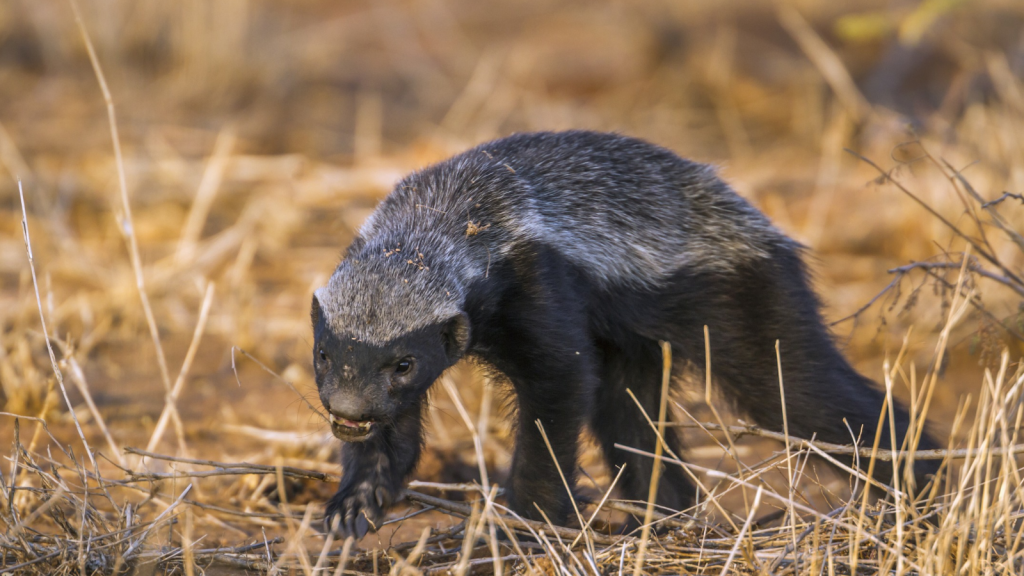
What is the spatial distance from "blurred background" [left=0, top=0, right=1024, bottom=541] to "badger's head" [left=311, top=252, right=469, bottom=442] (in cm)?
140

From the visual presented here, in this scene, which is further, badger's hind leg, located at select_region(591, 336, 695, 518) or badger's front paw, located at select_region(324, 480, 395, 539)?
badger's hind leg, located at select_region(591, 336, 695, 518)

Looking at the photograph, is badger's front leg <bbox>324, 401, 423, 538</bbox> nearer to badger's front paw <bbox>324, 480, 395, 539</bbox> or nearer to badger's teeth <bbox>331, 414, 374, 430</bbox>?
badger's front paw <bbox>324, 480, 395, 539</bbox>

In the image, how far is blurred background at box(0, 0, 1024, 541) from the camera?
20.7 feet

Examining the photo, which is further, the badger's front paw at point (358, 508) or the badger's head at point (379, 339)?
the badger's front paw at point (358, 508)

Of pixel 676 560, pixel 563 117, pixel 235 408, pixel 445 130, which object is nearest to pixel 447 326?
pixel 676 560

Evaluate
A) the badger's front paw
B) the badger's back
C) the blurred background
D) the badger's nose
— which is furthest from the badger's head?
the blurred background

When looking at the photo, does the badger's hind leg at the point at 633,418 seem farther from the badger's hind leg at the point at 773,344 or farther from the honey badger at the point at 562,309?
the badger's hind leg at the point at 773,344

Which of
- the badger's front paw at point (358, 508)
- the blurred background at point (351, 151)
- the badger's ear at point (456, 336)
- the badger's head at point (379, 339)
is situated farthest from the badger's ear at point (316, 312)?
the blurred background at point (351, 151)

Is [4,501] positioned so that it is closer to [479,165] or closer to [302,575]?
[302,575]

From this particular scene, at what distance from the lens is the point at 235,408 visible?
20.7 feet

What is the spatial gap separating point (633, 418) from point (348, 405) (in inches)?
72.9

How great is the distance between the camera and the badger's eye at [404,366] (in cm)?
362

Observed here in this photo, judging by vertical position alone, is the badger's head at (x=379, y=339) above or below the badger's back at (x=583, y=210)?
below

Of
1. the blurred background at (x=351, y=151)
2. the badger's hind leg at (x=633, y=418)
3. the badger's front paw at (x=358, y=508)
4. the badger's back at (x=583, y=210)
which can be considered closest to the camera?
the badger's front paw at (x=358, y=508)
